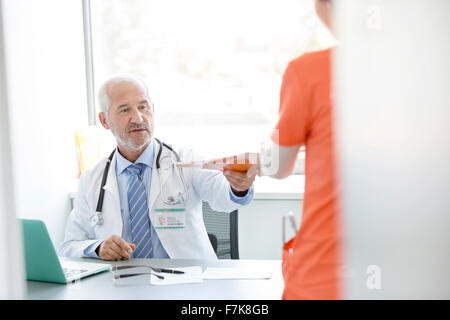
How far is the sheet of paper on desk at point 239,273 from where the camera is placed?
1.64m

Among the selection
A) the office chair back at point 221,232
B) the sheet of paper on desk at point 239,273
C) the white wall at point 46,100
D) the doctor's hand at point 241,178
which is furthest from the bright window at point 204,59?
the sheet of paper on desk at point 239,273

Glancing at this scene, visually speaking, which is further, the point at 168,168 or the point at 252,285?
the point at 168,168

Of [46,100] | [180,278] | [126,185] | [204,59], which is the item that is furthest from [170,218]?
[204,59]

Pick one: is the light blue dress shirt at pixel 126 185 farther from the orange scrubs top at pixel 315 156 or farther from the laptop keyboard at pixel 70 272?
the orange scrubs top at pixel 315 156

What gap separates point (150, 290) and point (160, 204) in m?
0.59

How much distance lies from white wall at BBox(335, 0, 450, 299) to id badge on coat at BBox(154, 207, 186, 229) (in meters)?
1.28

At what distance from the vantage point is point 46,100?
304 cm

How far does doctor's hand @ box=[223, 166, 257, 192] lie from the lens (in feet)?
4.99

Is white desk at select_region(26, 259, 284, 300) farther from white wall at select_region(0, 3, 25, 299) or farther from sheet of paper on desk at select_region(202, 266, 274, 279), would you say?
white wall at select_region(0, 3, 25, 299)

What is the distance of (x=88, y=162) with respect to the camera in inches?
135

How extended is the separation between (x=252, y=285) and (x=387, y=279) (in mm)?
741

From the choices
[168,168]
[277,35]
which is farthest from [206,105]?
[168,168]

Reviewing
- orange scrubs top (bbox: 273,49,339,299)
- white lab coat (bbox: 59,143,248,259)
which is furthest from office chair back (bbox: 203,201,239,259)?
orange scrubs top (bbox: 273,49,339,299)
